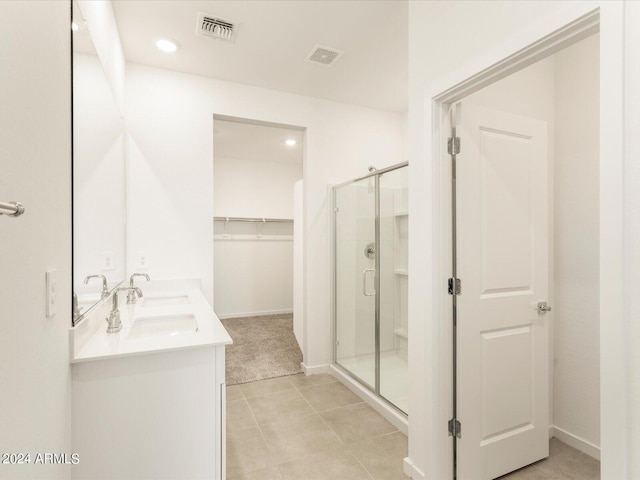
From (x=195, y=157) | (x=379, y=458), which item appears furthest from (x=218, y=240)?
(x=379, y=458)

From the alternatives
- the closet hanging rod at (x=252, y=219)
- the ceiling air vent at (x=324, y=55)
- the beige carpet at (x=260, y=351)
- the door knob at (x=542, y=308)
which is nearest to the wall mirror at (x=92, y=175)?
the ceiling air vent at (x=324, y=55)

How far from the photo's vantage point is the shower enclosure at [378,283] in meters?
2.74

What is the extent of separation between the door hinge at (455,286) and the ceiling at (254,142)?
283 centimetres

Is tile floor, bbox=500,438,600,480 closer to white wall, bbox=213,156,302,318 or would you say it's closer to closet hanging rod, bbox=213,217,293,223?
white wall, bbox=213,156,302,318

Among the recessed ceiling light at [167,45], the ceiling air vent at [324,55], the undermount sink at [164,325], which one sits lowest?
the undermount sink at [164,325]

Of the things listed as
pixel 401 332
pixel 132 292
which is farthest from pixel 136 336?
pixel 401 332

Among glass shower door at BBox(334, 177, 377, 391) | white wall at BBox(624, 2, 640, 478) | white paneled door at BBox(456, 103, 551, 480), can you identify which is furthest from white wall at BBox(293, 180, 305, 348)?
white wall at BBox(624, 2, 640, 478)

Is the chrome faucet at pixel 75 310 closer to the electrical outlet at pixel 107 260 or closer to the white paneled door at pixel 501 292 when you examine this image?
the electrical outlet at pixel 107 260

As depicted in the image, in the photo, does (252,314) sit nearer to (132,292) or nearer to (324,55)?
(132,292)

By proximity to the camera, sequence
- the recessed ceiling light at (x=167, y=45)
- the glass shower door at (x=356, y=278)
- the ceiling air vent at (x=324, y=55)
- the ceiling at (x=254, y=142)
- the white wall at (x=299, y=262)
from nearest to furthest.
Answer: the recessed ceiling light at (x=167, y=45)
the ceiling air vent at (x=324, y=55)
the glass shower door at (x=356, y=278)
the white wall at (x=299, y=262)
the ceiling at (x=254, y=142)

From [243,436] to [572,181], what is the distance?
271 cm

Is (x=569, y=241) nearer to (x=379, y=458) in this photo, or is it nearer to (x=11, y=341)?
(x=379, y=458)

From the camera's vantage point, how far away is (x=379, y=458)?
6.58ft

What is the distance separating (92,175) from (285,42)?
1683 millimetres
